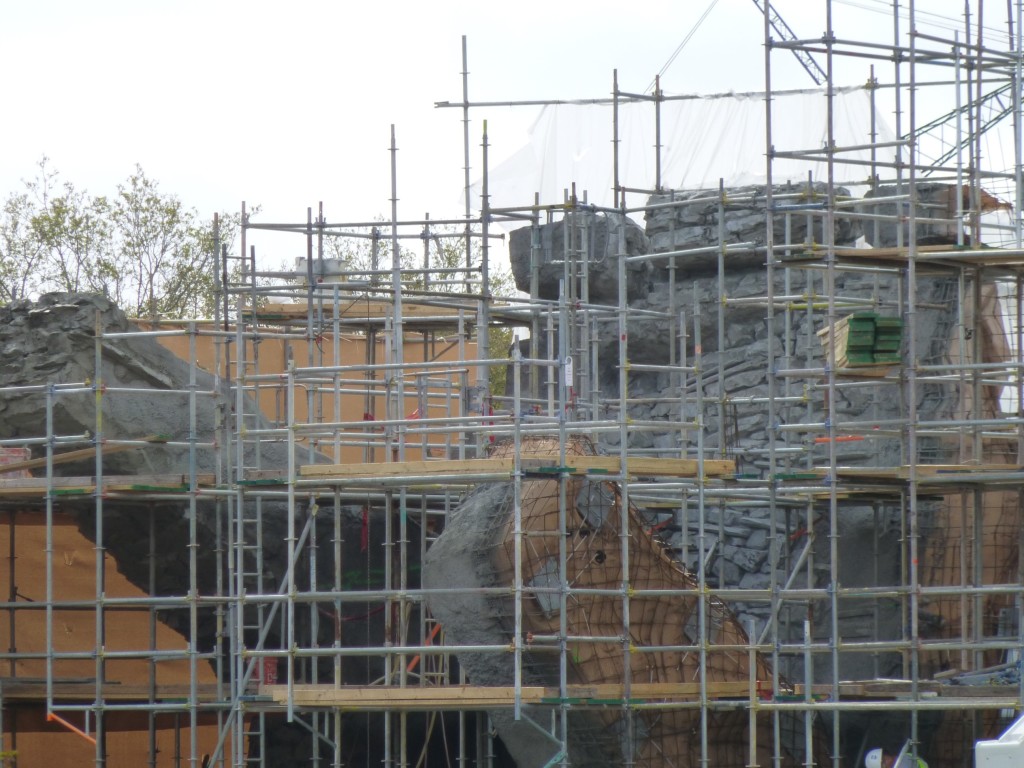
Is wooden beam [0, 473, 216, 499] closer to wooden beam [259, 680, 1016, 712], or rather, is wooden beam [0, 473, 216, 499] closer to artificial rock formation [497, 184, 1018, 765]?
wooden beam [259, 680, 1016, 712]

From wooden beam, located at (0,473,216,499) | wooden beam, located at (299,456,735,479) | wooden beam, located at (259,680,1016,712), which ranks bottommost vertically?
wooden beam, located at (259,680,1016,712)

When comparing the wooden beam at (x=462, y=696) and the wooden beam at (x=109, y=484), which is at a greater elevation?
the wooden beam at (x=109, y=484)

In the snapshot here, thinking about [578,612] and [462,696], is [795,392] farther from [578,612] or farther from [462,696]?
[462,696]

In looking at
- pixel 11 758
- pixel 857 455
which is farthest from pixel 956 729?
pixel 11 758

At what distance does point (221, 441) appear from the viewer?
17.2 meters

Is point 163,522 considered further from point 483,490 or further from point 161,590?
point 483,490

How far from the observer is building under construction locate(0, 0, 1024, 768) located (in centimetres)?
1476

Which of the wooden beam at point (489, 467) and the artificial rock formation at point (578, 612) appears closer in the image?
the wooden beam at point (489, 467)

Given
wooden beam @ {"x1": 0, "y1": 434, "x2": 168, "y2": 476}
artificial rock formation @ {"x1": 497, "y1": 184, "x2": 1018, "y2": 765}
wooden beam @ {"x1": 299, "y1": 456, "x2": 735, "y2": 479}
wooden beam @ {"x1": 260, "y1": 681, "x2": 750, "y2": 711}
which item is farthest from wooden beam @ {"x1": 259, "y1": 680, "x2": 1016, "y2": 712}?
wooden beam @ {"x1": 0, "y1": 434, "x2": 168, "y2": 476}

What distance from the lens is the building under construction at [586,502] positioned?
1476 centimetres

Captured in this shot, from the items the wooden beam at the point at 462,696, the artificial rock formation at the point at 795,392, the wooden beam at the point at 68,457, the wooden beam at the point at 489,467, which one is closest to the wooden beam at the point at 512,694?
the wooden beam at the point at 462,696

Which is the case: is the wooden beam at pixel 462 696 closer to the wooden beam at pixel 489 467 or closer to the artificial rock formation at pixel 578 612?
the artificial rock formation at pixel 578 612

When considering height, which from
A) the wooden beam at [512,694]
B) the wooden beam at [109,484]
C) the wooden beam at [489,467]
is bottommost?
the wooden beam at [512,694]

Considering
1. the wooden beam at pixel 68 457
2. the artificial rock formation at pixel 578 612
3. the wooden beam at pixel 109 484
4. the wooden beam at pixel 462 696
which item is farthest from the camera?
the wooden beam at pixel 68 457
